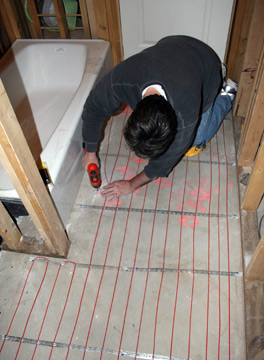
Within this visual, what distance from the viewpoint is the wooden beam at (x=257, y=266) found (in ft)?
4.00

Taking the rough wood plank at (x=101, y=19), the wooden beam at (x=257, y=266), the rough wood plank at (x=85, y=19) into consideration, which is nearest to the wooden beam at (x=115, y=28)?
the rough wood plank at (x=101, y=19)

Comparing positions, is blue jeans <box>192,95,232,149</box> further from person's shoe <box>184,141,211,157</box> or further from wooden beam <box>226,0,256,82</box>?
wooden beam <box>226,0,256,82</box>

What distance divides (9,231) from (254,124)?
1.31m

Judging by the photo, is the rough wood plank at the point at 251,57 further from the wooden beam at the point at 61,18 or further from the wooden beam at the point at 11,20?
the wooden beam at the point at 11,20

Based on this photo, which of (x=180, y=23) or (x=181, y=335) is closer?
(x=181, y=335)

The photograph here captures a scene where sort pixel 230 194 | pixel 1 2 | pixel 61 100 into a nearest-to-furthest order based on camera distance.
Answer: pixel 230 194 < pixel 1 2 < pixel 61 100

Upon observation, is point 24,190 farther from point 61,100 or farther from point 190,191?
point 61,100

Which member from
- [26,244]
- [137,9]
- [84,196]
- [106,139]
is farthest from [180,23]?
[26,244]

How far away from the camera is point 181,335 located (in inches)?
50.4

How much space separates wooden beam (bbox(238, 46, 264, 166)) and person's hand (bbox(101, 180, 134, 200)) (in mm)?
675

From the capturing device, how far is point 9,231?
1.46m

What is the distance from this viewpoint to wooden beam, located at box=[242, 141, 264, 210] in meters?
1.36

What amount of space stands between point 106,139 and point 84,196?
46 cm

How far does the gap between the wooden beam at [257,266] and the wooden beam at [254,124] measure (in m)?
0.65
